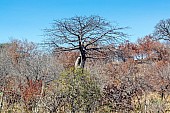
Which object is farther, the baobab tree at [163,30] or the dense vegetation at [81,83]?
the baobab tree at [163,30]

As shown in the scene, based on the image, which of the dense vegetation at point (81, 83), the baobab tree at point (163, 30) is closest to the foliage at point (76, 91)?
the dense vegetation at point (81, 83)

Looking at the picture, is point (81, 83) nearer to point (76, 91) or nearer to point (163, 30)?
point (76, 91)

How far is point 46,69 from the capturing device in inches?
604

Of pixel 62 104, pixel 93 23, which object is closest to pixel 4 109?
pixel 62 104

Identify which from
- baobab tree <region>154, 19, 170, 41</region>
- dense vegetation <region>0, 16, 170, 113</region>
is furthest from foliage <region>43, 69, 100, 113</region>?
baobab tree <region>154, 19, 170, 41</region>

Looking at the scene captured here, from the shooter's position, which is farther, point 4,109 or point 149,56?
point 149,56

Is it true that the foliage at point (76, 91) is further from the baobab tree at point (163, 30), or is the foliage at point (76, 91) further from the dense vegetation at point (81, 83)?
the baobab tree at point (163, 30)

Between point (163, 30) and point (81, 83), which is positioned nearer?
point (81, 83)

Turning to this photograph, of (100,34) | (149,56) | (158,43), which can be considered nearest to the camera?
(100,34)

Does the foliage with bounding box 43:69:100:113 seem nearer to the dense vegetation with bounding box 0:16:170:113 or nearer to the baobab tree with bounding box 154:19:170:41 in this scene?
the dense vegetation with bounding box 0:16:170:113

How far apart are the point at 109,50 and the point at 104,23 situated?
0.95m

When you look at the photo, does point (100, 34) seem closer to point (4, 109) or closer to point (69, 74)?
point (69, 74)

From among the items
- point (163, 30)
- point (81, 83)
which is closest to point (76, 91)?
point (81, 83)

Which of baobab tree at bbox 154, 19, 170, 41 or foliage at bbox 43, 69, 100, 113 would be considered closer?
foliage at bbox 43, 69, 100, 113
